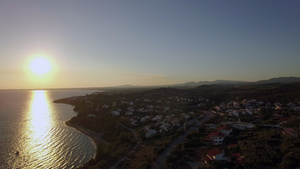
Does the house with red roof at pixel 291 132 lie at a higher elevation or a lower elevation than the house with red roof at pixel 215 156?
higher

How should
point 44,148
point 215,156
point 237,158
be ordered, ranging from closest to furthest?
point 237,158 < point 215,156 < point 44,148

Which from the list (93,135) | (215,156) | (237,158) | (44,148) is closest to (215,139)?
(215,156)

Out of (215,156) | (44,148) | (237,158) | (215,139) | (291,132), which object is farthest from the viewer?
(44,148)

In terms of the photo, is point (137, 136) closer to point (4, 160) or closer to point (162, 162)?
point (162, 162)

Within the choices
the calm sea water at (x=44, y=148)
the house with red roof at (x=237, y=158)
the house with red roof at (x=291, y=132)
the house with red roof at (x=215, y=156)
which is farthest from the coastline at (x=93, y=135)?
the house with red roof at (x=291, y=132)

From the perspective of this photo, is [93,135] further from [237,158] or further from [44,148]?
[237,158]

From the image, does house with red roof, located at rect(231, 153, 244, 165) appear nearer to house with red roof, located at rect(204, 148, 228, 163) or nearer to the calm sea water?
house with red roof, located at rect(204, 148, 228, 163)

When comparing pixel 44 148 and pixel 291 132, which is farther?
pixel 44 148

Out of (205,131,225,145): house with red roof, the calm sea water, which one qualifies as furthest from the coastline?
(205,131,225,145): house with red roof

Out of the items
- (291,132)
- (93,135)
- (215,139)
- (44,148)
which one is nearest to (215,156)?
(215,139)

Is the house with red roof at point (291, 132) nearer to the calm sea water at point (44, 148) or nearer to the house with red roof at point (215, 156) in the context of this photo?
the house with red roof at point (215, 156)

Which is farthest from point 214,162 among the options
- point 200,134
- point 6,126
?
point 6,126

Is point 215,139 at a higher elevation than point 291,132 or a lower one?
lower

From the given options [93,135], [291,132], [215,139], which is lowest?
[93,135]
